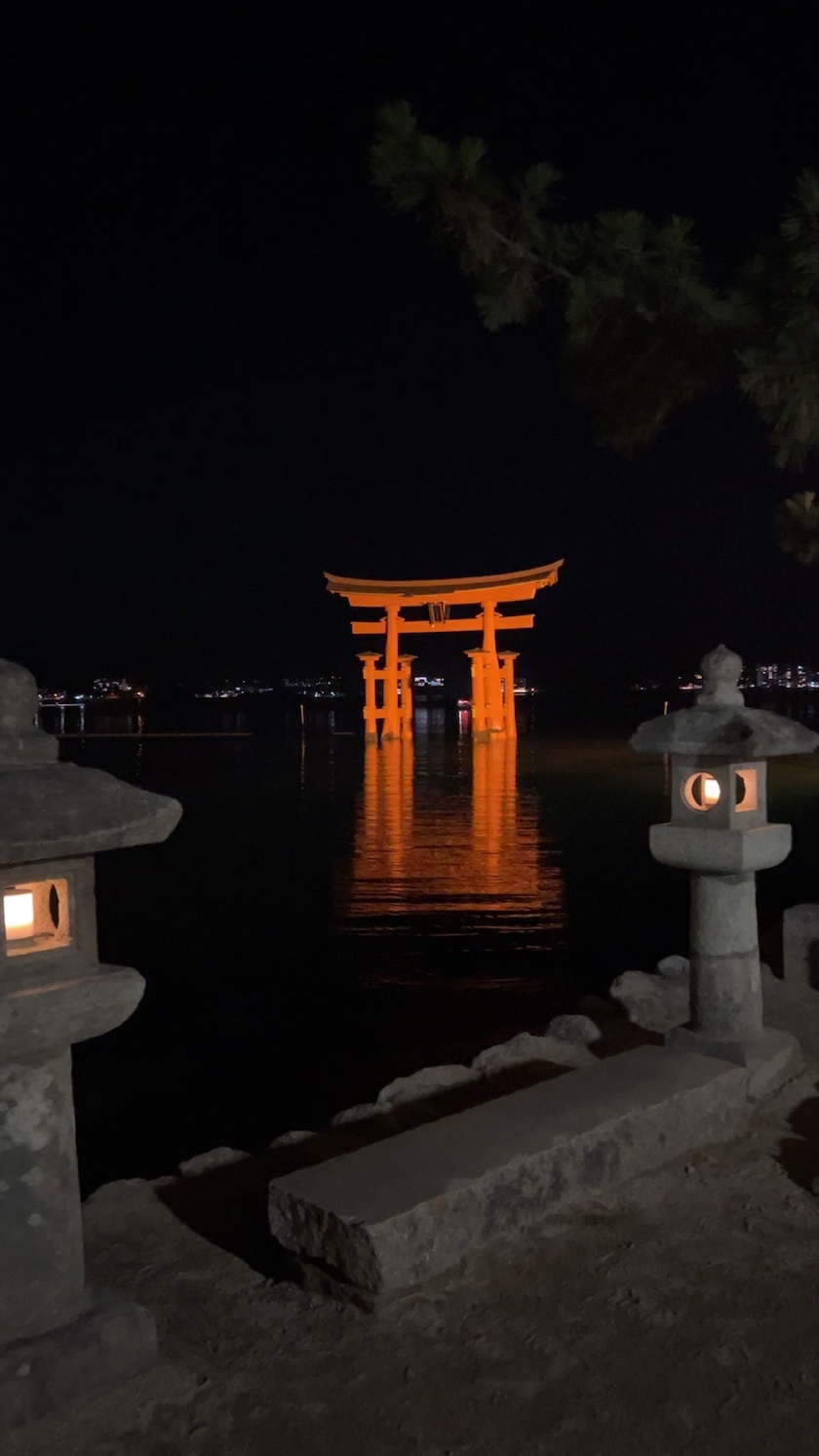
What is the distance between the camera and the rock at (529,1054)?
4902 mm

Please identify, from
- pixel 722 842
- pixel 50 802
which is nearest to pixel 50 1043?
pixel 50 802

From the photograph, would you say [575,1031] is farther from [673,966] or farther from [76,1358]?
[76,1358]

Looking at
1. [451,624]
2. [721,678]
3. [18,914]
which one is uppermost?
[451,624]

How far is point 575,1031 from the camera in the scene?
530 cm

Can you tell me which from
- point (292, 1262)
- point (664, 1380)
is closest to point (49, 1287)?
point (292, 1262)

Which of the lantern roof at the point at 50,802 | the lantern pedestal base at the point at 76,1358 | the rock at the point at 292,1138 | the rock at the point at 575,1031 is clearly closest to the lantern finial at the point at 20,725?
the lantern roof at the point at 50,802

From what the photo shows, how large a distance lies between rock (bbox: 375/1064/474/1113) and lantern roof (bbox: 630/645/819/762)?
5.79 feet

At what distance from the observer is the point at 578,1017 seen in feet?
17.8

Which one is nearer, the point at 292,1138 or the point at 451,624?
the point at 292,1138

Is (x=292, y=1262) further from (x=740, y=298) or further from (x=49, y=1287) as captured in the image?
(x=740, y=298)

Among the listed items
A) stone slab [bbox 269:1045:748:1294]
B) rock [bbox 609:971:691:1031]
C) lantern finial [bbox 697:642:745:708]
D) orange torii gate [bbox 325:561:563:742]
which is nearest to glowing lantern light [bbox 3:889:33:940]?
stone slab [bbox 269:1045:748:1294]

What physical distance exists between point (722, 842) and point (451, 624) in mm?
26515

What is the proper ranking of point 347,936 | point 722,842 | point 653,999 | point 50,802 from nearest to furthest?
point 50,802 → point 722,842 → point 653,999 → point 347,936

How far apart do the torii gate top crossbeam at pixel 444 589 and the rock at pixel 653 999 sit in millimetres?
21791
